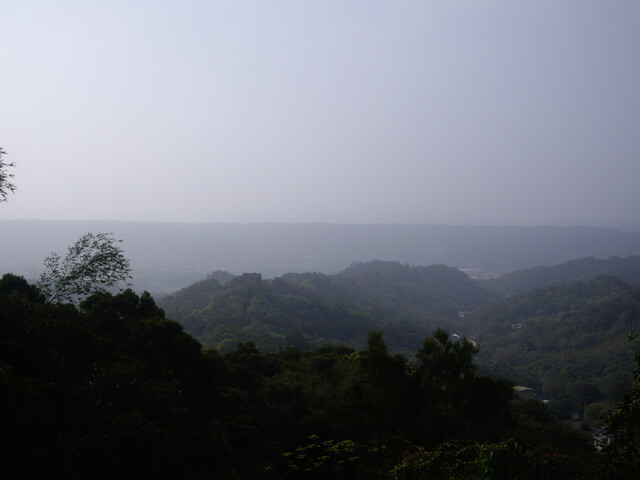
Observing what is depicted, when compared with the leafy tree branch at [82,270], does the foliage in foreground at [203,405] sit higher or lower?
lower

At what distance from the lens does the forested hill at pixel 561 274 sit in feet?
550

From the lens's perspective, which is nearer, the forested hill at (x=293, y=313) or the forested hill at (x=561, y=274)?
the forested hill at (x=293, y=313)

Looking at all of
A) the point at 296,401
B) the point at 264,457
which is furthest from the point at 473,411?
the point at 296,401

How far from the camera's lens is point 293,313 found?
254 feet

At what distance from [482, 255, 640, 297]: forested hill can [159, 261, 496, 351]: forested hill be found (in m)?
49.9

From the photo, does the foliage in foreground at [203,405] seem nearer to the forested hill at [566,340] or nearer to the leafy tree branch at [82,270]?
the leafy tree branch at [82,270]

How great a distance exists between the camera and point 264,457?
12.0m

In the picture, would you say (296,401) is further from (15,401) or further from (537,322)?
(537,322)

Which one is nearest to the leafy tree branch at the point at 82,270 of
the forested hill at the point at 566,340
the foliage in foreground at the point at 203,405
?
the foliage in foreground at the point at 203,405

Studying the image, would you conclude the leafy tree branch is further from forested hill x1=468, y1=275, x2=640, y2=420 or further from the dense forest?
forested hill x1=468, y1=275, x2=640, y2=420

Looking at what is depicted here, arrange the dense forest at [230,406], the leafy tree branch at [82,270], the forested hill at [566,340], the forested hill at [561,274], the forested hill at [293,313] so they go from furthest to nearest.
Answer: the forested hill at [561,274]
the forested hill at [293,313]
the forested hill at [566,340]
the leafy tree branch at [82,270]
the dense forest at [230,406]

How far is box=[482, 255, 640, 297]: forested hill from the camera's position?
167500mm

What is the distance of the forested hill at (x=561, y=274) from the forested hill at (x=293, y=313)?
49.9m

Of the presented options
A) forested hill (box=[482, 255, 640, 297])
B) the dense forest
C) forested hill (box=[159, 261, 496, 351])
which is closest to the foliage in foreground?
the dense forest
